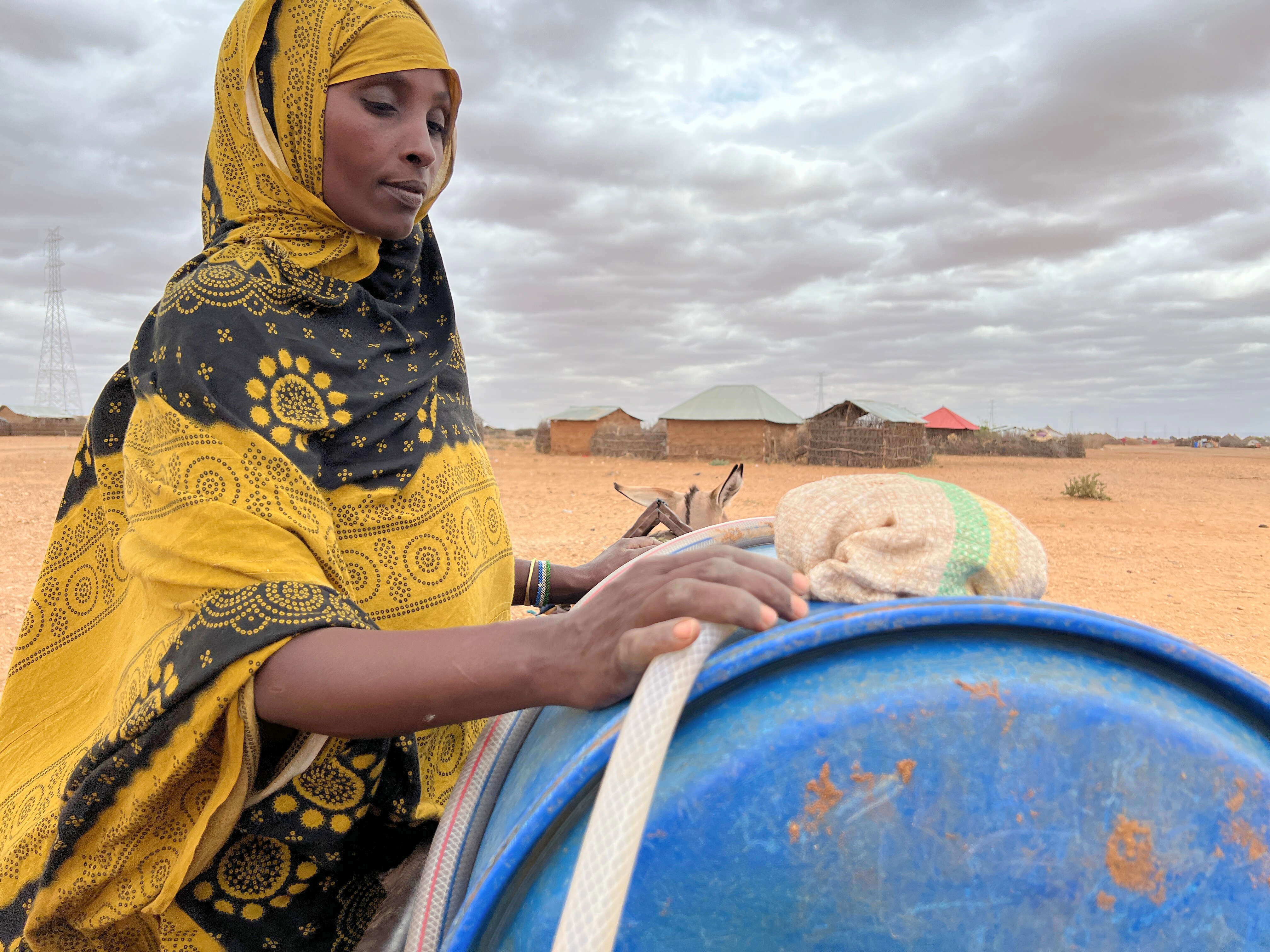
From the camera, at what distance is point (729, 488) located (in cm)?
197

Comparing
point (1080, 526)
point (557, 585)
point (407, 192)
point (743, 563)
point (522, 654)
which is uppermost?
point (407, 192)

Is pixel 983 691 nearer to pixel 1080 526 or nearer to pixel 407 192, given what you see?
pixel 407 192

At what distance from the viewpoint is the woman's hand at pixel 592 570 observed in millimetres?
1669

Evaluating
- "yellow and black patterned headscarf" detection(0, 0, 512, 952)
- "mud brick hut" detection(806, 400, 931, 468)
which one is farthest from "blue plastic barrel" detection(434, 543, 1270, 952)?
"mud brick hut" detection(806, 400, 931, 468)

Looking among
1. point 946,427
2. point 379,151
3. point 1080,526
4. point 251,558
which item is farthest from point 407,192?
point 946,427

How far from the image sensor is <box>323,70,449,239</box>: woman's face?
1.18 metres

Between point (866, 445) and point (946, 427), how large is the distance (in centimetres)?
1955

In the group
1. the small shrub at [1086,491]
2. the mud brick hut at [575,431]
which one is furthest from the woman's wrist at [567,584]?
the mud brick hut at [575,431]

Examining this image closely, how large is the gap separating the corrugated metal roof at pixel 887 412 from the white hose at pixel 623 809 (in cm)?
2869

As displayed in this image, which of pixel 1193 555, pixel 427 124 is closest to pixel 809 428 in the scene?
pixel 1193 555

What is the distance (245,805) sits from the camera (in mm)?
918

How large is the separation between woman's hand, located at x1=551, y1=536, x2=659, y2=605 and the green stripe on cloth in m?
0.90

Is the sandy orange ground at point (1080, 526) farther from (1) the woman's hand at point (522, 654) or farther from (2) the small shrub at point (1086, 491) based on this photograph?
(1) the woman's hand at point (522, 654)

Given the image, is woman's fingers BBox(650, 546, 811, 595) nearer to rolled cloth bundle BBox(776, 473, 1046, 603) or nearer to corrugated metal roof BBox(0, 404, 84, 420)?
rolled cloth bundle BBox(776, 473, 1046, 603)
